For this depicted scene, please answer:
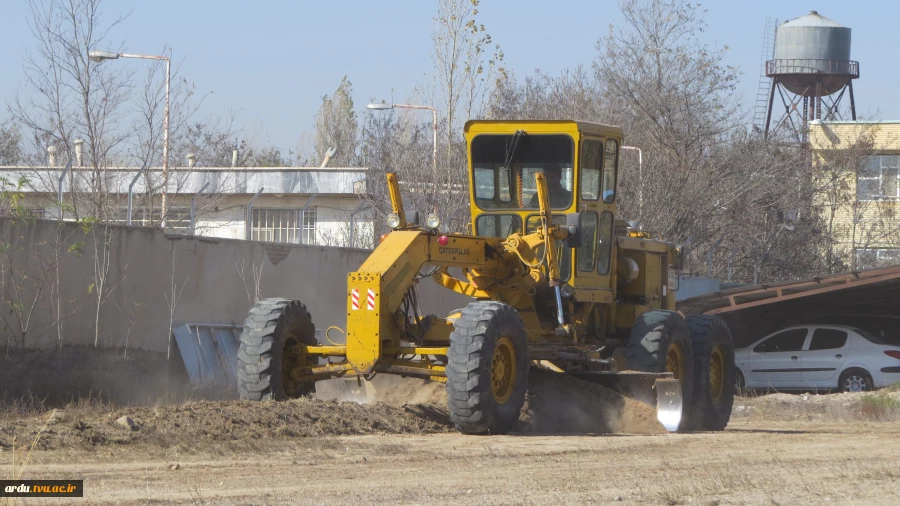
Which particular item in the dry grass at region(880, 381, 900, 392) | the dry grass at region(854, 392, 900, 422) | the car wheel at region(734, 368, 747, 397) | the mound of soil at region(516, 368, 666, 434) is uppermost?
the mound of soil at region(516, 368, 666, 434)

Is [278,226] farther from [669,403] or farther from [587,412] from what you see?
[669,403]

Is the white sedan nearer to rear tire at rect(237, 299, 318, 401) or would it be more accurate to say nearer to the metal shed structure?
the metal shed structure

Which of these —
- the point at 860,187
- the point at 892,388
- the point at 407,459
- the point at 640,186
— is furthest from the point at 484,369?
the point at 860,187

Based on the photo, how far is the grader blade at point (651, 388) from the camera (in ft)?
42.4

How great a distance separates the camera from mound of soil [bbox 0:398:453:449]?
9617 mm

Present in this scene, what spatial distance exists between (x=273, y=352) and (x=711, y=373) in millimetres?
6121

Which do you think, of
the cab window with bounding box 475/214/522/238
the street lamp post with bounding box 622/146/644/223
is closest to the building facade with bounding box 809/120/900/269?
the street lamp post with bounding box 622/146/644/223

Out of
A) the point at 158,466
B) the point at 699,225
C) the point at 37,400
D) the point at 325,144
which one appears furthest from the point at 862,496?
the point at 325,144

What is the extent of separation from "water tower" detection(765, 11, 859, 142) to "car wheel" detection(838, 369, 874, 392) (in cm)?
3012

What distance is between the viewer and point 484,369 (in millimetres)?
11008

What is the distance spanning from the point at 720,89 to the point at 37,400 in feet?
77.6

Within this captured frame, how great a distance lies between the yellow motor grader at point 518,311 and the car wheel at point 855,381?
7984 mm

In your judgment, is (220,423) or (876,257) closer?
(220,423)

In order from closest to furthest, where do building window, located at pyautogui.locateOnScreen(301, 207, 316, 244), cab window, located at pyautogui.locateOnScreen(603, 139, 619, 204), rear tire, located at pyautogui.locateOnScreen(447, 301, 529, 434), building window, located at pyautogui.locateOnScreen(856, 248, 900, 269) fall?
1. rear tire, located at pyautogui.locateOnScreen(447, 301, 529, 434)
2. cab window, located at pyautogui.locateOnScreen(603, 139, 619, 204)
3. building window, located at pyautogui.locateOnScreen(301, 207, 316, 244)
4. building window, located at pyautogui.locateOnScreen(856, 248, 900, 269)
